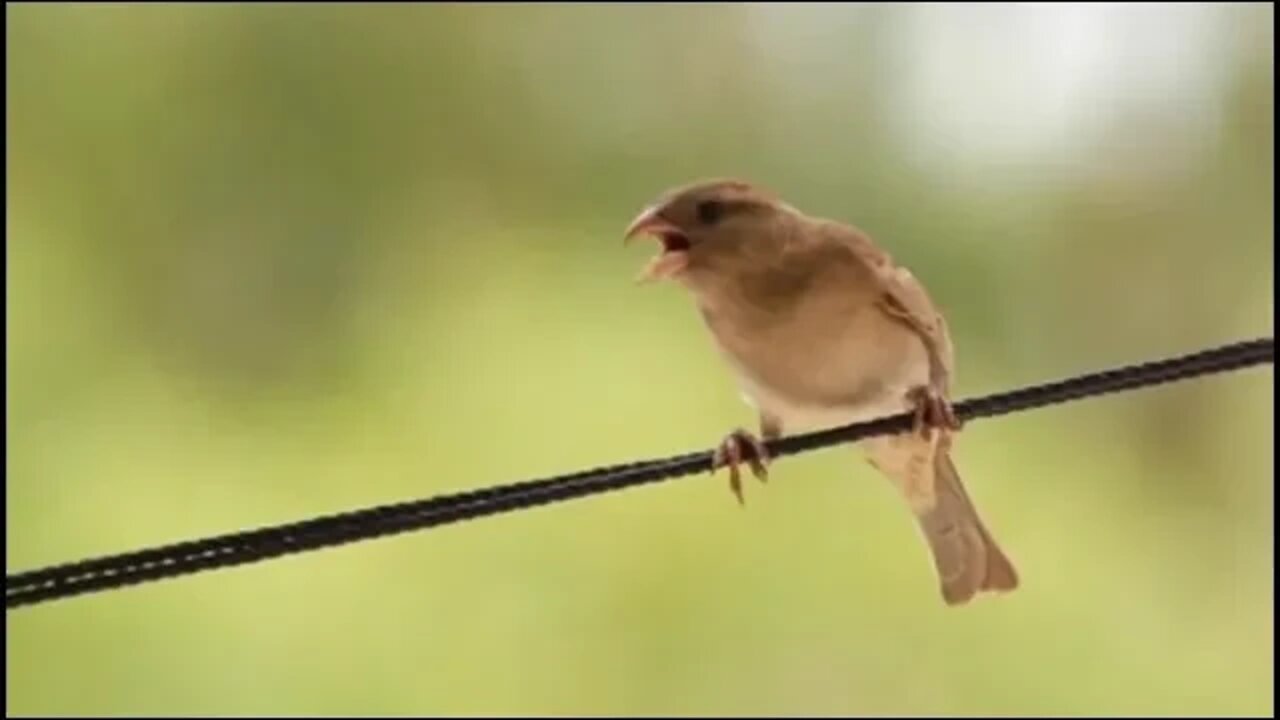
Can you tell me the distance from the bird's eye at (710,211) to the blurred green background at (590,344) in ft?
3.49

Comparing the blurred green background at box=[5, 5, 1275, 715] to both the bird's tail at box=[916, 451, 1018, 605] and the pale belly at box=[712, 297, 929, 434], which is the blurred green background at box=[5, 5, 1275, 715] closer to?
the bird's tail at box=[916, 451, 1018, 605]

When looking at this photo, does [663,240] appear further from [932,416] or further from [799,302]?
[932,416]

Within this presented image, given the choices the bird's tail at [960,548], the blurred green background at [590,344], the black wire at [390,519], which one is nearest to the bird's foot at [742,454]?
the bird's tail at [960,548]

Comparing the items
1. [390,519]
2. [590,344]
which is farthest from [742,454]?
[590,344]

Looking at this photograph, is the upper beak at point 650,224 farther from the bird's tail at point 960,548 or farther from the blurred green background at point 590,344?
the blurred green background at point 590,344

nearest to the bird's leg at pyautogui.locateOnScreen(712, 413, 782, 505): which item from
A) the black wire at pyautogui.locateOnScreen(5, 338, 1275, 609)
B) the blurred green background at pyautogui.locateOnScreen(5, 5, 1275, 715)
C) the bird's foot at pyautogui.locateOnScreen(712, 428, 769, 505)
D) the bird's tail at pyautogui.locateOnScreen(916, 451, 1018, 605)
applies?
the bird's foot at pyautogui.locateOnScreen(712, 428, 769, 505)

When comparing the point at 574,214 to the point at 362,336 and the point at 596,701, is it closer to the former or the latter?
the point at 362,336

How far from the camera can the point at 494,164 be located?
3.30 m

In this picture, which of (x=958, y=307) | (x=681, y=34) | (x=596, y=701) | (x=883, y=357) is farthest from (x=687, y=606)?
(x=883, y=357)

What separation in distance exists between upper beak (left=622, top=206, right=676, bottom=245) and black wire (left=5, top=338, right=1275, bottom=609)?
55cm

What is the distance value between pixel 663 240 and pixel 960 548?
0.40 metres

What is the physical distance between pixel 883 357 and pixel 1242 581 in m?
1.27

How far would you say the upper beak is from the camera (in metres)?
2.00

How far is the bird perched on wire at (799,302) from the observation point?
2.02 meters
